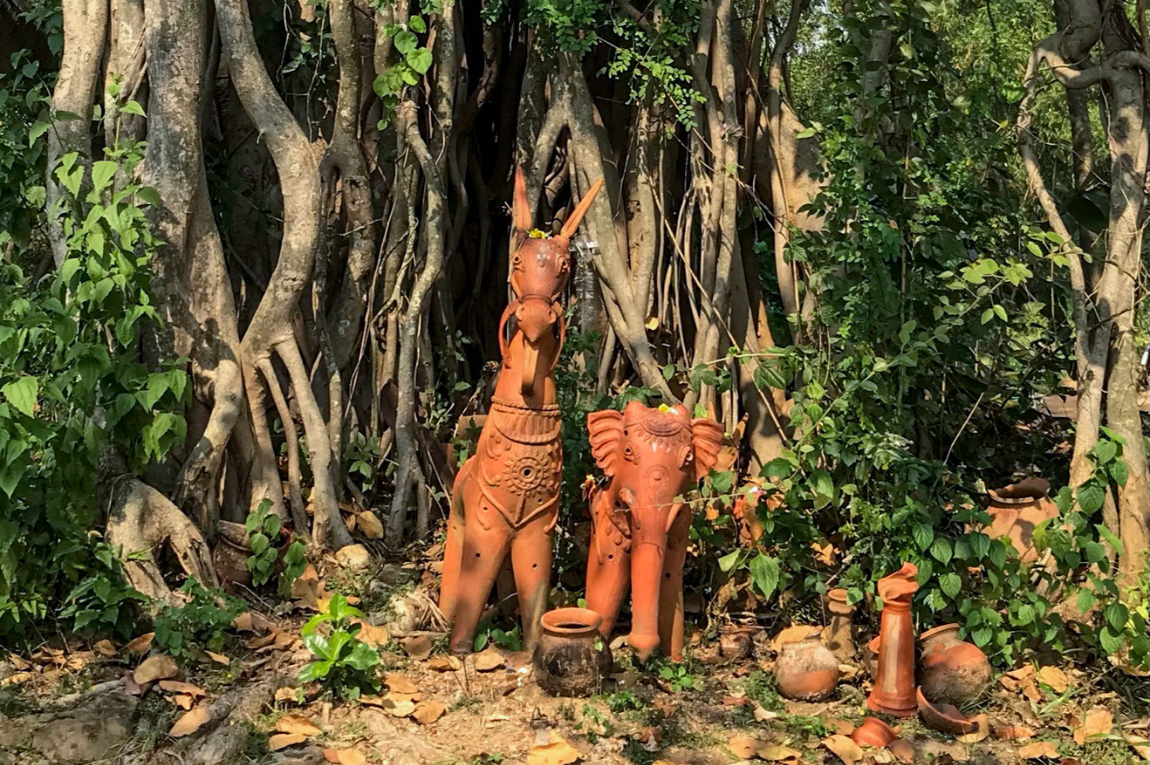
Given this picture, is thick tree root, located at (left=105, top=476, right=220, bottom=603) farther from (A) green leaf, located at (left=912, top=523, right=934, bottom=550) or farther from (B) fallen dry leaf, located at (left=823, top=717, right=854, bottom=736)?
(A) green leaf, located at (left=912, top=523, right=934, bottom=550)

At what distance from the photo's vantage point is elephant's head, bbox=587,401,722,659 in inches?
135

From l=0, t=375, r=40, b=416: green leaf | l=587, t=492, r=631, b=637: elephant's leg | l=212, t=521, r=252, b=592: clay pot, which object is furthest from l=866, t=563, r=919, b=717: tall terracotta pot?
l=0, t=375, r=40, b=416: green leaf

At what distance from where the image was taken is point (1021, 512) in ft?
12.9

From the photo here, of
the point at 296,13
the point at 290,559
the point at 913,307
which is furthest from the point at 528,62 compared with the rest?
the point at 290,559

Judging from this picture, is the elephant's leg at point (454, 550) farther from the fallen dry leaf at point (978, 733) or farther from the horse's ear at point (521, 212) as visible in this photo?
the fallen dry leaf at point (978, 733)

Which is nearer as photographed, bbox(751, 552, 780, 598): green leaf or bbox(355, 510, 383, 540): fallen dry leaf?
bbox(751, 552, 780, 598): green leaf

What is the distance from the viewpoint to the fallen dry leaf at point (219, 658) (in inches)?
137

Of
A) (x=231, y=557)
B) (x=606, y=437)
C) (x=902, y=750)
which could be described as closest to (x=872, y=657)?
(x=902, y=750)

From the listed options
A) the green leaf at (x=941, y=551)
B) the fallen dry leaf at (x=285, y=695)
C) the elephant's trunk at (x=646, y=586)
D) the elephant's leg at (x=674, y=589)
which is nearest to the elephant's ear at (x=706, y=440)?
the elephant's leg at (x=674, y=589)

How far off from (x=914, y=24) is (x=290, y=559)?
3.02 metres

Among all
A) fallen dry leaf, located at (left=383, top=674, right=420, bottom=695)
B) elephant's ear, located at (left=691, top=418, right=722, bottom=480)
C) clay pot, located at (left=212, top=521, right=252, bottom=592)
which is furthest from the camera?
clay pot, located at (left=212, top=521, right=252, bottom=592)

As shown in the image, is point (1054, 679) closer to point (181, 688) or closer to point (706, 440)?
point (706, 440)

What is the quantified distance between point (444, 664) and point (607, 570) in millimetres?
Result: 629

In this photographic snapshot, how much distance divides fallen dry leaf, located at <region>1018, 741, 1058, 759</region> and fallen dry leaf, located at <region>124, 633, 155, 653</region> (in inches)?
109
